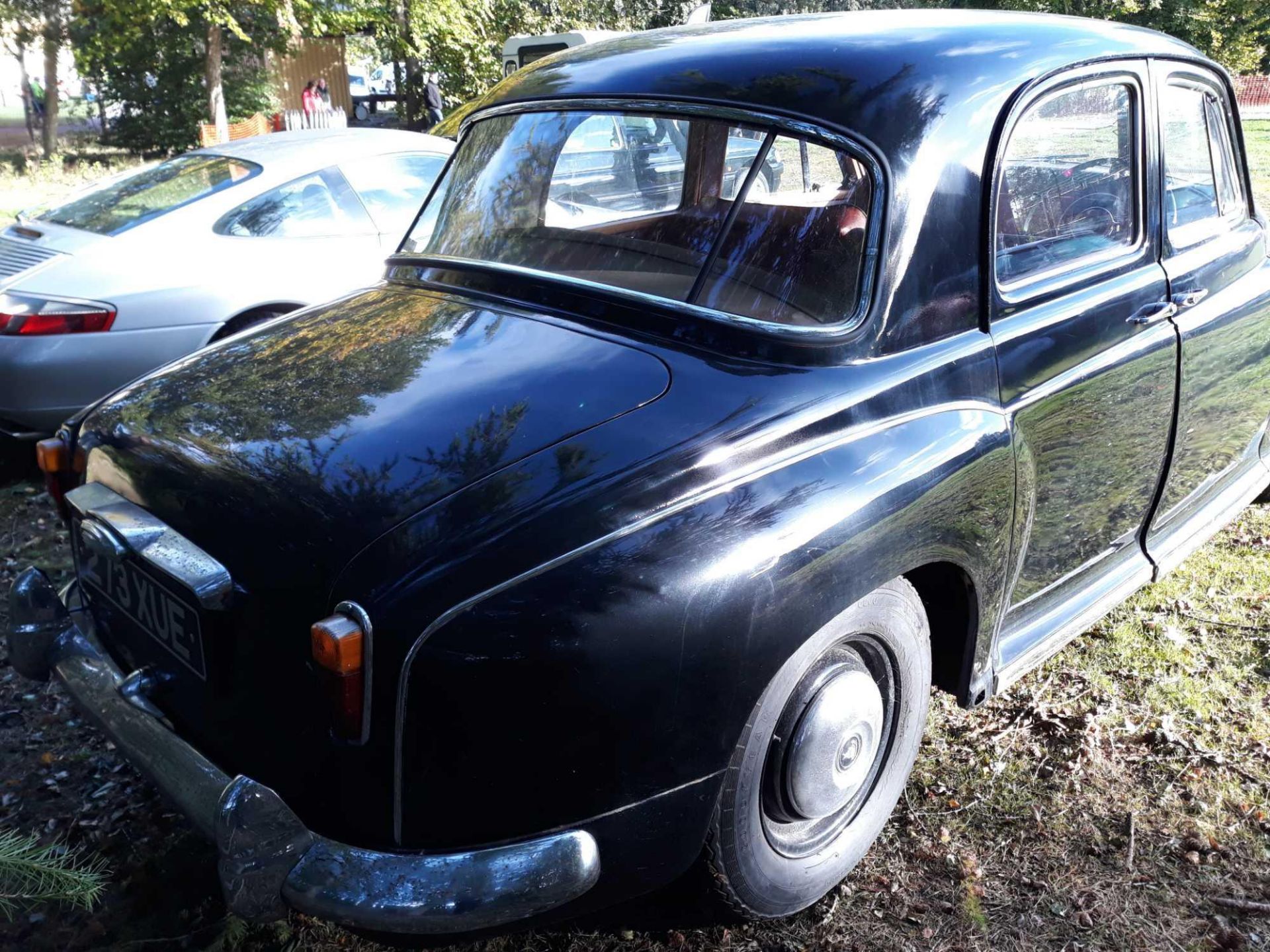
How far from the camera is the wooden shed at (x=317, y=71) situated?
81.9 feet

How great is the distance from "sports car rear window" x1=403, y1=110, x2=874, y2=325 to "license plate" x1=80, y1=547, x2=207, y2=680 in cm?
125

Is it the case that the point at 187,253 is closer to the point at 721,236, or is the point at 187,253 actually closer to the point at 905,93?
the point at 721,236

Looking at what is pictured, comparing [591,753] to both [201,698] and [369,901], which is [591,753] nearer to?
[369,901]

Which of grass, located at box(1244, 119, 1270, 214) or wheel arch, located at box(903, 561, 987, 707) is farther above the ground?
grass, located at box(1244, 119, 1270, 214)

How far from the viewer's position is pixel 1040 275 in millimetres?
2752

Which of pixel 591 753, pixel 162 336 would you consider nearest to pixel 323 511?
pixel 591 753

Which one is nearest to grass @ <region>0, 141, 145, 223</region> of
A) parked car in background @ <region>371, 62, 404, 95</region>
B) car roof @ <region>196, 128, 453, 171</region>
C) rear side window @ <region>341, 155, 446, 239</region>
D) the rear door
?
car roof @ <region>196, 128, 453, 171</region>

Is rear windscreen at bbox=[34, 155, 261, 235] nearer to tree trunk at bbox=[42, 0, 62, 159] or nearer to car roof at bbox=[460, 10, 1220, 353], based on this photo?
car roof at bbox=[460, 10, 1220, 353]

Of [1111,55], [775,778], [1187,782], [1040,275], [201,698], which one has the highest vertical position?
[1111,55]

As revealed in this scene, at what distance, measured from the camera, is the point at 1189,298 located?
3.14 metres

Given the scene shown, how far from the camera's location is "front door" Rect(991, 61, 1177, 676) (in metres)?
2.63

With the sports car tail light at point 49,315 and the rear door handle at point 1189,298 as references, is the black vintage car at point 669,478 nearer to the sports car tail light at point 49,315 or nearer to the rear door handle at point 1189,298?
the rear door handle at point 1189,298

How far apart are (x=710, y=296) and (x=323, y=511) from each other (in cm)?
104

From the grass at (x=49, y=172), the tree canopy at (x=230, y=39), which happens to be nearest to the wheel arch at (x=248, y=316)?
the grass at (x=49, y=172)
